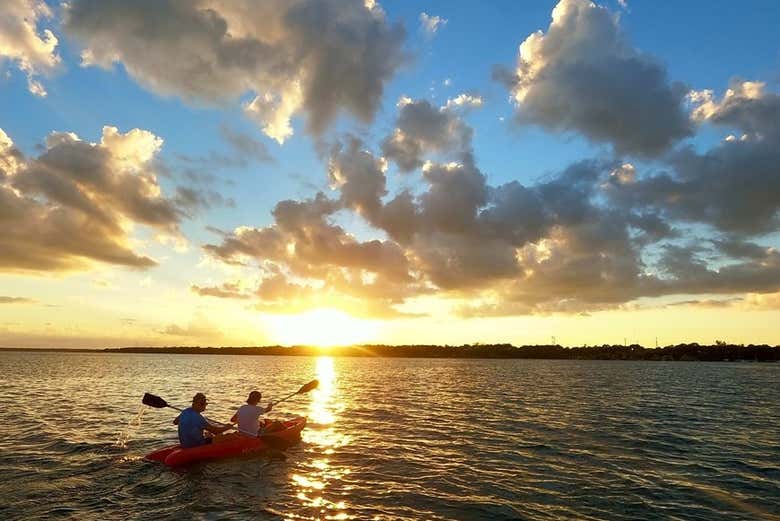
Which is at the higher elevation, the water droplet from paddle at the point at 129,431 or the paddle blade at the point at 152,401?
the paddle blade at the point at 152,401

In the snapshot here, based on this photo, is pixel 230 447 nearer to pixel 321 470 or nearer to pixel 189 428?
pixel 189 428

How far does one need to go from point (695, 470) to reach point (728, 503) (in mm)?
4276

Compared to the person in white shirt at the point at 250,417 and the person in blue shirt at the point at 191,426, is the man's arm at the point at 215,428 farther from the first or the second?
the person in white shirt at the point at 250,417

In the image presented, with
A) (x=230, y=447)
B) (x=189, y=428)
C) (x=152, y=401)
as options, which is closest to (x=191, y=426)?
(x=189, y=428)

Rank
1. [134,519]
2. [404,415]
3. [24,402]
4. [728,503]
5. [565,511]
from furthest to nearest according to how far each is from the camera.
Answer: [24,402] < [404,415] < [728,503] < [565,511] < [134,519]

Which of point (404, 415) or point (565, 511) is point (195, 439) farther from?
point (404, 415)

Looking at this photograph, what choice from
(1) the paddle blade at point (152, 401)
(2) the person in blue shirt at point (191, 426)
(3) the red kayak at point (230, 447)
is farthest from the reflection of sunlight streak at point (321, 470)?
(1) the paddle blade at point (152, 401)

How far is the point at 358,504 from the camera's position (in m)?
14.9

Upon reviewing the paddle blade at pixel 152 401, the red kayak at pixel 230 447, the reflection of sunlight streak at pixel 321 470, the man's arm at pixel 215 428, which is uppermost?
the paddle blade at pixel 152 401

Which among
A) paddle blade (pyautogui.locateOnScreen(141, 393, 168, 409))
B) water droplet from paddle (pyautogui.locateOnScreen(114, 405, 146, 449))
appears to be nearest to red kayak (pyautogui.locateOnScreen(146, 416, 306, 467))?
paddle blade (pyautogui.locateOnScreen(141, 393, 168, 409))

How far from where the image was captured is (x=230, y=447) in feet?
68.2

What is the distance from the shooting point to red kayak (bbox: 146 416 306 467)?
1914 centimetres

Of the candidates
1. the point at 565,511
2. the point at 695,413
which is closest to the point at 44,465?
the point at 565,511

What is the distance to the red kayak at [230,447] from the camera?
1914 cm
